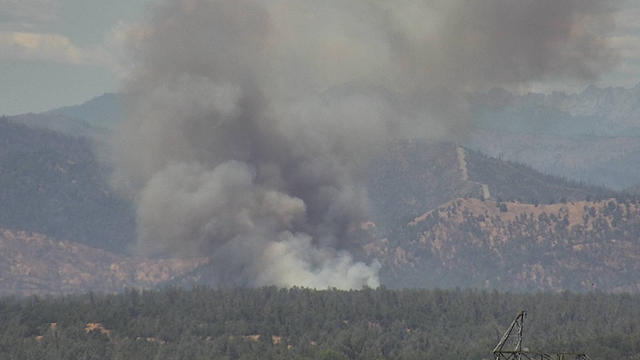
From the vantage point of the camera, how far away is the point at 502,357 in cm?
9719

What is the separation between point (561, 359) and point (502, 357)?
36.0 feet

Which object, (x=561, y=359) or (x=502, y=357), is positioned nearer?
(x=502, y=357)

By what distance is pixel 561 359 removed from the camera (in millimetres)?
106188
